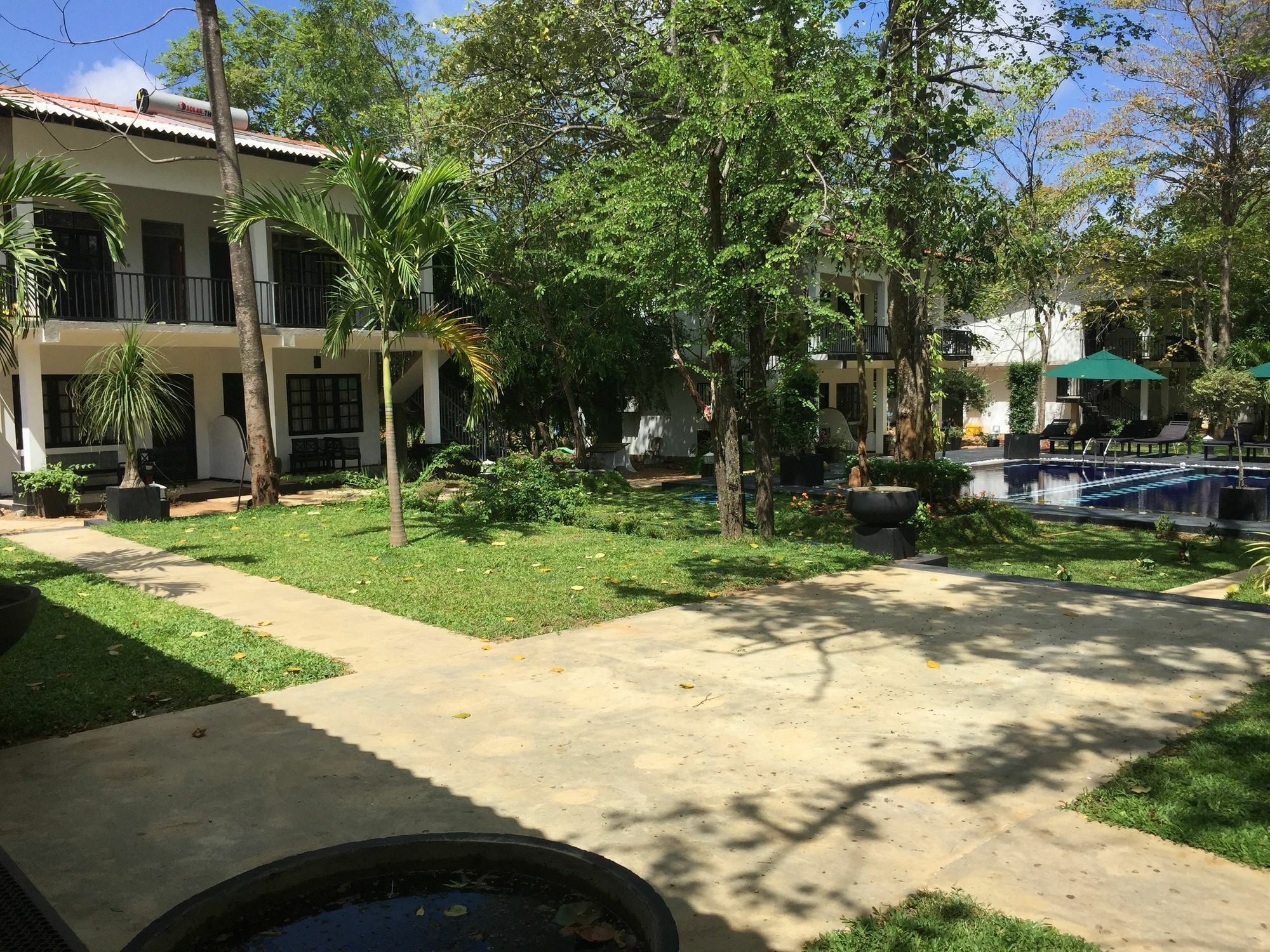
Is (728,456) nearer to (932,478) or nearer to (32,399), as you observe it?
(932,478)

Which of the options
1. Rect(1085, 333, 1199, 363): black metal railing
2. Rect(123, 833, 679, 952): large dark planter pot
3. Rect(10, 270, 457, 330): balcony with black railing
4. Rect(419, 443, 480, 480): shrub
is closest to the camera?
→ Rect(123, 833, 679, 952): large dark planter pot

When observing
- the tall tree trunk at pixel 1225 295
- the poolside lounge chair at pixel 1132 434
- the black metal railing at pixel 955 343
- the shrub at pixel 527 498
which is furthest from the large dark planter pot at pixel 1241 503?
the black metal railing at pixel 955 343

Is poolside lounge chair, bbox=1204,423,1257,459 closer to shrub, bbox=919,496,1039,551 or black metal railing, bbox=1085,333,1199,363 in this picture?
black metal railing, bbox=1085,333,1199,363

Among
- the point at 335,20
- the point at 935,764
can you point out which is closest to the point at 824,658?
the point at 935,764

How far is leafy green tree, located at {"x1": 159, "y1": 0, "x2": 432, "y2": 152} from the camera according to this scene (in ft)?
105

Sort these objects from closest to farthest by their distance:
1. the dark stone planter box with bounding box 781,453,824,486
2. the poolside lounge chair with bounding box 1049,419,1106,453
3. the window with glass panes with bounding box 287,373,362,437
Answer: the dark stone planter box with bounding box 781,453,824,486 → the window with glass panes with bounding box 287,373,362,437 → the poolside lounge chair with bounding box 1049,419,1106,453

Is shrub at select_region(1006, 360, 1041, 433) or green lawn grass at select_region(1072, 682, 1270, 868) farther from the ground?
shrub at select_region(1006, 360, 1041, 433)

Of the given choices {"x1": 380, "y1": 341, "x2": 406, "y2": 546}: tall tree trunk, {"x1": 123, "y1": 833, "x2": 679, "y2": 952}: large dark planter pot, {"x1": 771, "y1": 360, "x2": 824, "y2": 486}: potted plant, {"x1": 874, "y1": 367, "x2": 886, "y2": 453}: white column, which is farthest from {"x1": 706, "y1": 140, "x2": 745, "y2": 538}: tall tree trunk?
{"x1": 874, "y1": 367, "x2": 886, "y2": 453}: white column

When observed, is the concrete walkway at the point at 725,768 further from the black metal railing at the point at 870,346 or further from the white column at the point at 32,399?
the black metal railing at the point at 870,346

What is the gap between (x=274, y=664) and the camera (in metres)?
6.38

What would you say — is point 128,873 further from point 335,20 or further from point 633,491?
point 335,20

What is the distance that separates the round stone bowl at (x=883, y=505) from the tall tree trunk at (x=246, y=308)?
886cm

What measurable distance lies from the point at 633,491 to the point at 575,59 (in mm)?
7307

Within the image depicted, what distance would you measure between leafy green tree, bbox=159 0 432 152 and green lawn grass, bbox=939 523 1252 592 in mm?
24941
